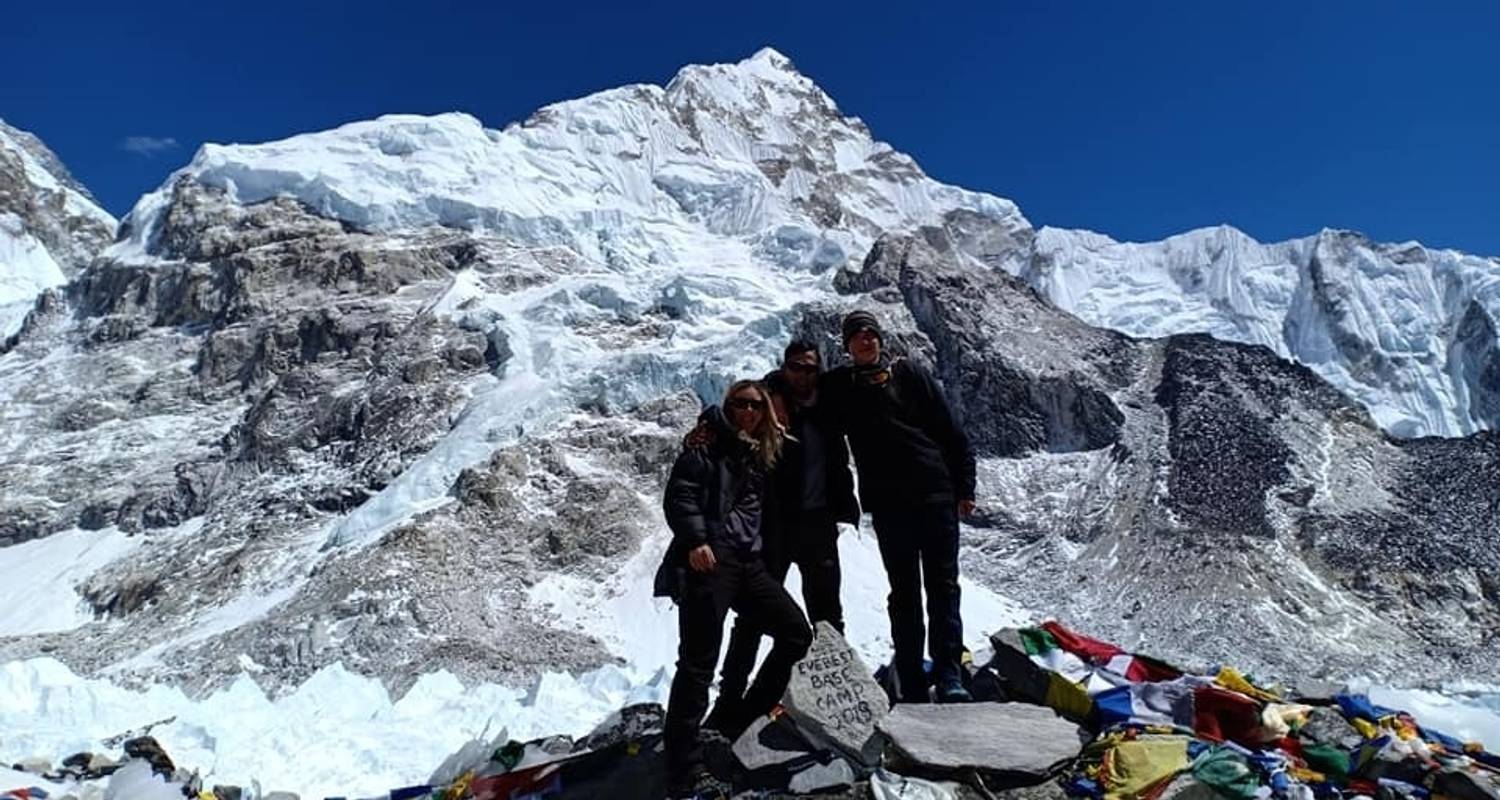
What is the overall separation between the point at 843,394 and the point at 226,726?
22883mm

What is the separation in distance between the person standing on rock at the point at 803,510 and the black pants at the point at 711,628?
208 millimetres

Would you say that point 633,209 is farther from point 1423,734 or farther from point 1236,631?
point 1423,734

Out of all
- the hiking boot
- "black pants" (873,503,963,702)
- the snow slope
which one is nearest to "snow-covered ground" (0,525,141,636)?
the snow slope

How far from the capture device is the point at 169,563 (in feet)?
189

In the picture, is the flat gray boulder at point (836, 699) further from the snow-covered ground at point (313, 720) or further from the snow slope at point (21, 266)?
the snow slope at point (21, 266)

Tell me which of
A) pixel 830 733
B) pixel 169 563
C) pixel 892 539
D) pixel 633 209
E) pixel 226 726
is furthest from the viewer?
pixel 633 209

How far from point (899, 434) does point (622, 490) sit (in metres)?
55.6

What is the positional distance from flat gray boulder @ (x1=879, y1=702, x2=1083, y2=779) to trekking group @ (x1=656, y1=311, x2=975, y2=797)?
0.41m

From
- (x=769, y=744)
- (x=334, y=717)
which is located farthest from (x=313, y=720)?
(x=769, y=744)

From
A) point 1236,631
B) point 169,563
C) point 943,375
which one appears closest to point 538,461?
point 169,563

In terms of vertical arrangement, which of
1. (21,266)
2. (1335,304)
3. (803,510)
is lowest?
(803,510)

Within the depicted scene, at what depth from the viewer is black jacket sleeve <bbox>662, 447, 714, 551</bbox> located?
20.3ft

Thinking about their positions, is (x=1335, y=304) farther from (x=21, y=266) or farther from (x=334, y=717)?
(x=21, y=266)

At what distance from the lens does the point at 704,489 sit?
20.9 feet
